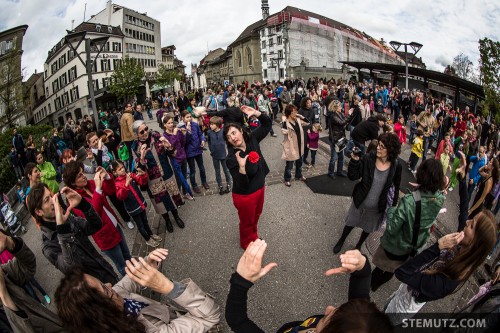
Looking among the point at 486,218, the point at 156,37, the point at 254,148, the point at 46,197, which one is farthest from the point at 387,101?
the point at 156,37

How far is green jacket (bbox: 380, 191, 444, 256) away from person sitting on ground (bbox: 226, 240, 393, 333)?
1550 millimetres

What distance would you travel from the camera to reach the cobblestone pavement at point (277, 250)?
333 cm

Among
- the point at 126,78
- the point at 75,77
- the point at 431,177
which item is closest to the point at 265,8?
the point at 126,78

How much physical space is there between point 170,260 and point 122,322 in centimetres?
285

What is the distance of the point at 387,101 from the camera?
52.3ft

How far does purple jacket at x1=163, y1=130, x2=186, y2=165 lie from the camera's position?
213 inches

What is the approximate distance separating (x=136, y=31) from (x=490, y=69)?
56054 mm

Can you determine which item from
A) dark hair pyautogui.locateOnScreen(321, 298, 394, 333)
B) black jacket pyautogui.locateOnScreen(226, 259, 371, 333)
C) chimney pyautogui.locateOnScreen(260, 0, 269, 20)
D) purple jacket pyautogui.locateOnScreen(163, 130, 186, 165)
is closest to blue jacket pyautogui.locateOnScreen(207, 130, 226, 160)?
purple jacket pyautogui.locateOnScreen(163, 130, 186, 165)

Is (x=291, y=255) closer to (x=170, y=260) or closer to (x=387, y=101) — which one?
(x=170, y=260)

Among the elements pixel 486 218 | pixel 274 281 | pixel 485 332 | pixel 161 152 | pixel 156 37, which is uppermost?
pixel 156 37

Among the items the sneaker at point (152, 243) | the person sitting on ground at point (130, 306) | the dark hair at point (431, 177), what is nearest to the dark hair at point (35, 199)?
the person sitting on ground at point (130, 306)

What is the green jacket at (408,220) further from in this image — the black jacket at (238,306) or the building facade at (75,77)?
the building facade at (75,77)

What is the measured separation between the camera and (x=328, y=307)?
1507 millimetres

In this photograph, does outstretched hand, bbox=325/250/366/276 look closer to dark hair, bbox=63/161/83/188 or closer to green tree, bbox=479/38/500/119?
dark hair, bbox=63/161/83/188
